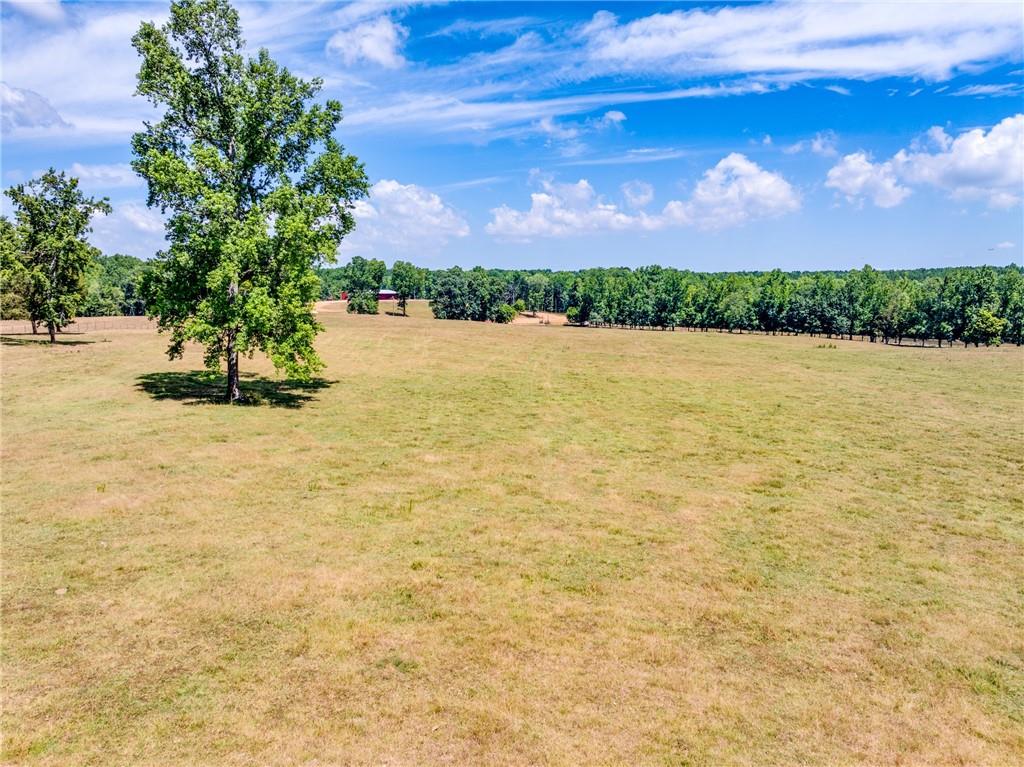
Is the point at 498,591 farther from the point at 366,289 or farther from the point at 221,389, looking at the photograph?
the point at 366,289

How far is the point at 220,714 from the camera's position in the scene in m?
10.6

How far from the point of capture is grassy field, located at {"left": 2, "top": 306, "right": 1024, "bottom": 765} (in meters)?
10.5

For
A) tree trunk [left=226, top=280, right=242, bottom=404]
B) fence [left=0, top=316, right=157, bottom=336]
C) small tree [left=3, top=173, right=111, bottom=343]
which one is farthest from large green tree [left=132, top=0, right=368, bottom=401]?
fence [left=0, top=316, right=157, bottom=336]

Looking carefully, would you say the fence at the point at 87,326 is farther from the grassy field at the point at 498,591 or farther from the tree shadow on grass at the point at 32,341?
the grassy field at the point at 498,591

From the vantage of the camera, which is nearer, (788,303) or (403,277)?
(788,303)

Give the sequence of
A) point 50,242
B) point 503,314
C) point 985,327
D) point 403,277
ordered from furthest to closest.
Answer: point 403,277, point 503,314, point 985,327, point 50,242

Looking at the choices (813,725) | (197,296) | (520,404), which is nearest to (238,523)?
(813,725)

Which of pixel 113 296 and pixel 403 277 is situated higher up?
pixel 403 277

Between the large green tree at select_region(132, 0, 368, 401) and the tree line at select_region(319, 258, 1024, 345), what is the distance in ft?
387

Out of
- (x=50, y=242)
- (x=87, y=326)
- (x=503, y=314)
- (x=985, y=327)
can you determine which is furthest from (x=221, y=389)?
(x=985, y=327)

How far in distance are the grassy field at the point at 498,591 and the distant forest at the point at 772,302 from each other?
8517 cm

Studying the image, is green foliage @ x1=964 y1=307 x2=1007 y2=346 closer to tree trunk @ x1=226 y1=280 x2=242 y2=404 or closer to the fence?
tree trunk @ x1=226 y1=280 x2=242 y2=404

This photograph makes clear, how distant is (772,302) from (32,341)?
138044 millimetres

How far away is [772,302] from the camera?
138m
